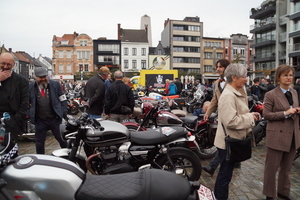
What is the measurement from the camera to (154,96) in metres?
10.4

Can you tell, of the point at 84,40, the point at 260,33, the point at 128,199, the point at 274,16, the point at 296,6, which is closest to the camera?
the point at 128,199

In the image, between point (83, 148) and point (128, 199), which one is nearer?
point (128, 199)

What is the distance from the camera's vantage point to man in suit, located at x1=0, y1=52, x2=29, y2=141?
348 centimetres

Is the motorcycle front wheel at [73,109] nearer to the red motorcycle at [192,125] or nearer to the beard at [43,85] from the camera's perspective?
the red motorcycle at [192,125]

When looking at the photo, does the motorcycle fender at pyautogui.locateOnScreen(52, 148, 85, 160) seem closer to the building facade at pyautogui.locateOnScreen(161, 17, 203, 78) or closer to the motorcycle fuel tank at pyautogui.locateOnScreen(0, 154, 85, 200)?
the motorcycle fuel tank at pyautogui.locateOnScreen(0, 154, 85, 200)

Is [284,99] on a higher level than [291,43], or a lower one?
lower

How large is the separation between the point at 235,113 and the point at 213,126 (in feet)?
7.15

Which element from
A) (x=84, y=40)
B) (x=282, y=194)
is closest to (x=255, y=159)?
(x=282, y=194)

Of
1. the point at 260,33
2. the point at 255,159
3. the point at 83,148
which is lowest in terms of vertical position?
the point at 255,159

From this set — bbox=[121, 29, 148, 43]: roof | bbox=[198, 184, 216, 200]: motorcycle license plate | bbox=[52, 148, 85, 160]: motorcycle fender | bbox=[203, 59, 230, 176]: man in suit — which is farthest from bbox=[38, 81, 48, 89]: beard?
bbox=[121, 29, 148, 43]: roof

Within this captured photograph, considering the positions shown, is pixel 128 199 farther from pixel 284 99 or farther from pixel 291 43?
pixel 291 43

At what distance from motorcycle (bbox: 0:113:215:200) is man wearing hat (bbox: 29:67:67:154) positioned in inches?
99.3

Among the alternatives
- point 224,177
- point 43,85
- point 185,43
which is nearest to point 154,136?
point 224,177

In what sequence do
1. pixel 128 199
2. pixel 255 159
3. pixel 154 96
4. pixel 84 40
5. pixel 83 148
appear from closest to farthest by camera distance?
pixel 128 199 < pixel 83 148 < pixel 255 159 < pixel 154 96 < pixel 84 40
